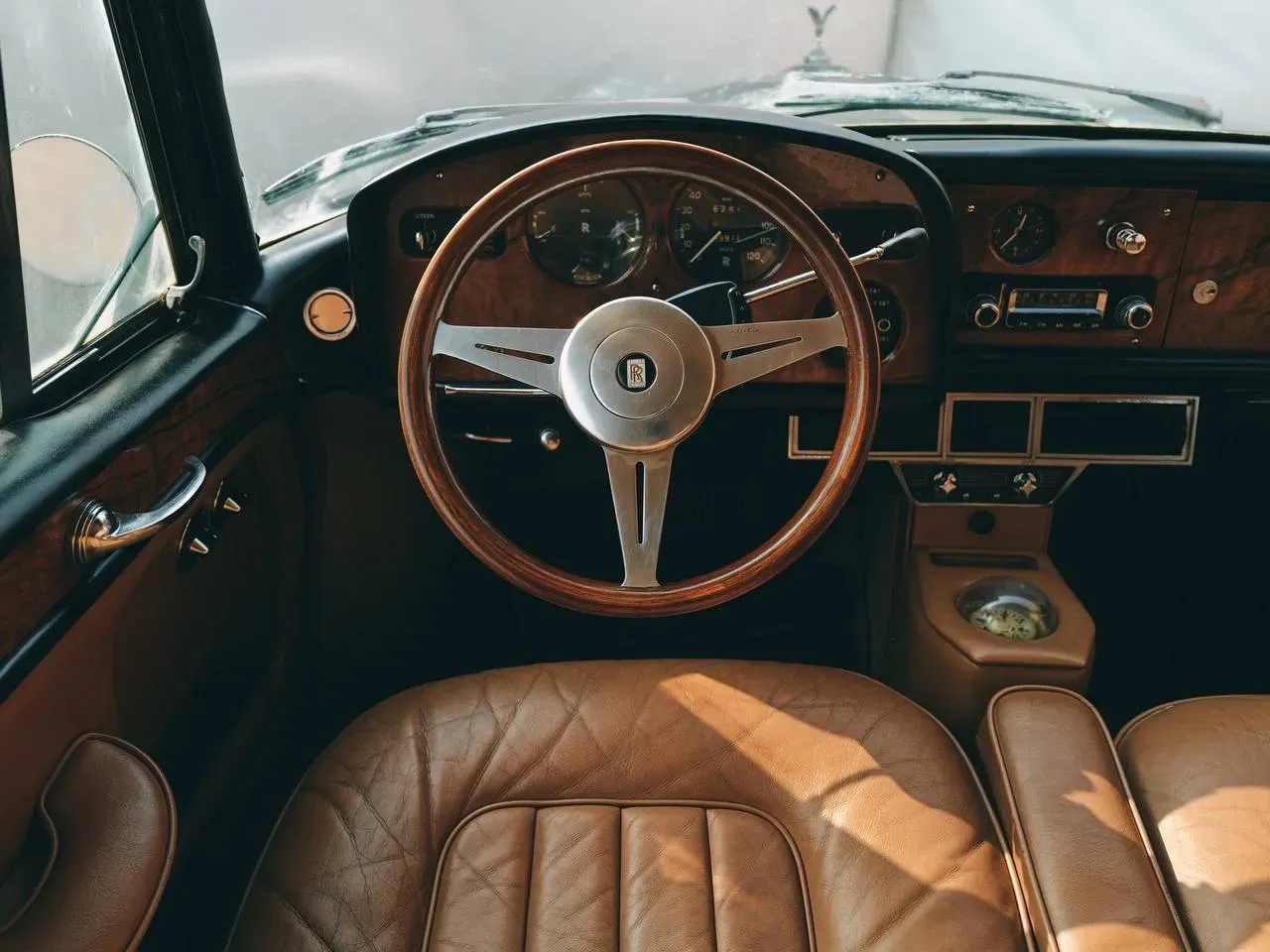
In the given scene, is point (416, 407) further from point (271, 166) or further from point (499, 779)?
point (271, 166)

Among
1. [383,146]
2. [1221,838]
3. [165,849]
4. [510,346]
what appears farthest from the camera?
[383,146]

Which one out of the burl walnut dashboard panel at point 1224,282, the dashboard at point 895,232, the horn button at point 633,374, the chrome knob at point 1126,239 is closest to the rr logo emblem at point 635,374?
the horn button at point 633,374

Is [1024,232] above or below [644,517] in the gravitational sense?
above

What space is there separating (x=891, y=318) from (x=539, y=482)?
827 millimetres

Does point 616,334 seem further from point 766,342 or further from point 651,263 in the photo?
point 651,263

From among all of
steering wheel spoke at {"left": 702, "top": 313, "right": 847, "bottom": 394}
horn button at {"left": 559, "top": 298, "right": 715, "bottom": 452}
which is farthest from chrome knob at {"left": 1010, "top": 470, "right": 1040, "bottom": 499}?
horn button at {"left": 559, "top": 298, "right": 715, "bottom": 452}

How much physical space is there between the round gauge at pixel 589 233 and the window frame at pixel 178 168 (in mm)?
463

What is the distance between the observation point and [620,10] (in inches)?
73.9

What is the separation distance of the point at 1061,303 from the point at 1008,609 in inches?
20.4

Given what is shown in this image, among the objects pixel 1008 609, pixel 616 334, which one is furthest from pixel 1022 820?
pixel 616 334

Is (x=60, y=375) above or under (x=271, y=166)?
under

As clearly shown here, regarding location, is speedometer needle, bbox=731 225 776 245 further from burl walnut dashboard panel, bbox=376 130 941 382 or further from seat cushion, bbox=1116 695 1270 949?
seat cushion, bbox=1116 695 1270 949

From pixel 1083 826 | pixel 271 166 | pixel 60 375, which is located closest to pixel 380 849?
pixel 60 375

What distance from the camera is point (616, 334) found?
1.28 m
